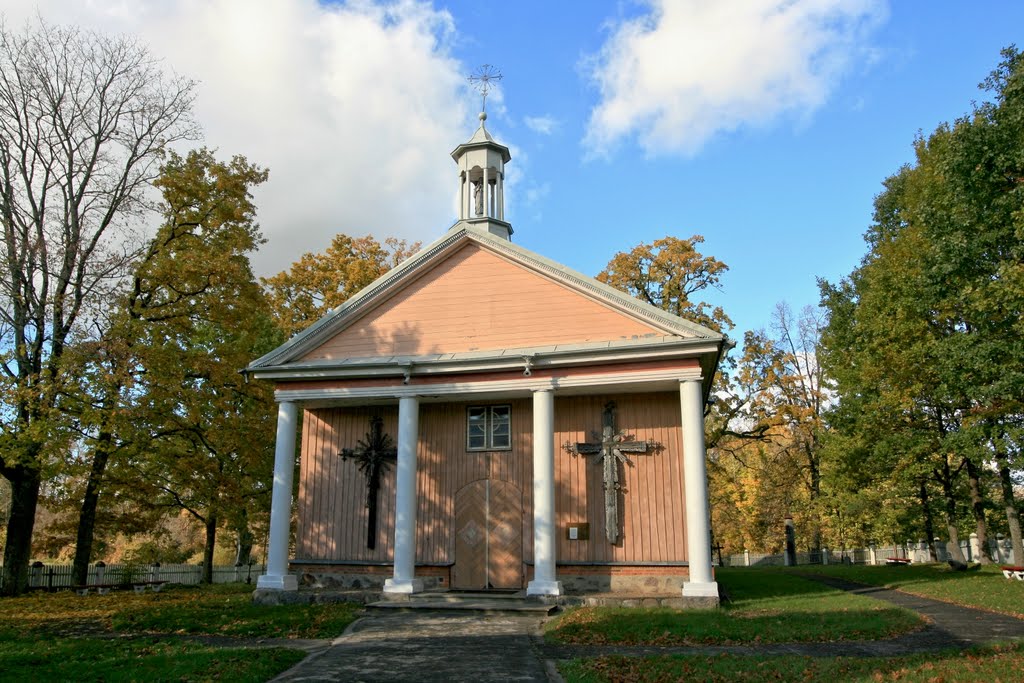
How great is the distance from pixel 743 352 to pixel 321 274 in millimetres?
15995

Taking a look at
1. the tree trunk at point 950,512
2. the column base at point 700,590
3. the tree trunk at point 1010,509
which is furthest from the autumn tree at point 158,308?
the tree trunk at point 950,512

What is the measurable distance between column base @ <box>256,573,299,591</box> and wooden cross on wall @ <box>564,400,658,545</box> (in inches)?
255

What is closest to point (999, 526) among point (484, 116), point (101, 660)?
point (484, 116)

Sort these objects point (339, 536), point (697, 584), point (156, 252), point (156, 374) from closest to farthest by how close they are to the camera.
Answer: point (697, 584)
point (339, 536)
point (156, 374)
point (156, 252)

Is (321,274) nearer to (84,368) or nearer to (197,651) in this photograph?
(84,368)

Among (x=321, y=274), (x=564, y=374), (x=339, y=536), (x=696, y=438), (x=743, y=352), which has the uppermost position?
(x=321, y=274)

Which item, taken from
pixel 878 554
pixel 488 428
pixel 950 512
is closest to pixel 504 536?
pixel 488 428

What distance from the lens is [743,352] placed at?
2808 centimetres

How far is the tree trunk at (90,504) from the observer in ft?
62.5

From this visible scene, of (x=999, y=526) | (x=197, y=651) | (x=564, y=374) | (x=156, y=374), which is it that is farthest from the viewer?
(x=999, y=526)

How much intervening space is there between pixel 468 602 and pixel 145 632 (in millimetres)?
5528

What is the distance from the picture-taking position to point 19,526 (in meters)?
18.5

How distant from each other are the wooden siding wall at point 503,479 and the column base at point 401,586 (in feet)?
4.43

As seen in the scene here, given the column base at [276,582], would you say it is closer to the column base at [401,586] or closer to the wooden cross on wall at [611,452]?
the column base at [401,586]
